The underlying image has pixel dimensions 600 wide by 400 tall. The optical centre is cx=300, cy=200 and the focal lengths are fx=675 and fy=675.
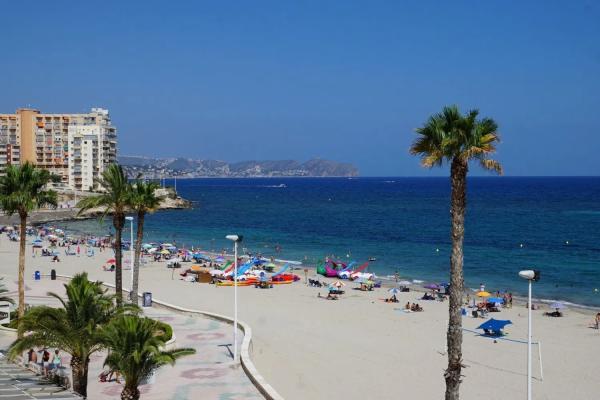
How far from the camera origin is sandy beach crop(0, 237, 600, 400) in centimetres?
2122

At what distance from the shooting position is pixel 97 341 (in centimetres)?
1543

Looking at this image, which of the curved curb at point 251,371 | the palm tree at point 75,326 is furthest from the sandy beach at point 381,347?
the palm tree at point 75,326

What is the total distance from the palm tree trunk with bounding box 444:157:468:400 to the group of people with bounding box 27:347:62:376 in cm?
1030

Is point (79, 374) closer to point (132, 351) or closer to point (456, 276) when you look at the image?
point (132, 351)

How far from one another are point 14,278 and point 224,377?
2794cm

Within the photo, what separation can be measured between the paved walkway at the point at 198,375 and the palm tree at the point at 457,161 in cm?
578

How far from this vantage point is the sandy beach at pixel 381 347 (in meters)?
21.2

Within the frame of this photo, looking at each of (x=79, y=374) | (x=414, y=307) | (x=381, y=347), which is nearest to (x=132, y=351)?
(x=79, y=374)

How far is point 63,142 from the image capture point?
15512 cm

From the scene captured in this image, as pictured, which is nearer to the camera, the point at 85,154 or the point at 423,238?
the point at 423,238

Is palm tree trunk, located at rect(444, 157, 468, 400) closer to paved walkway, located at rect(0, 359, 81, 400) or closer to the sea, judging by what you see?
paved walkway, located at rect(0, 359, 81, 400)

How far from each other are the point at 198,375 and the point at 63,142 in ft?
479

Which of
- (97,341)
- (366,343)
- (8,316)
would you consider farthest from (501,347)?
(8,316)

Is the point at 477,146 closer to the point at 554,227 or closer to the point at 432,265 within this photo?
the point at 432,265
